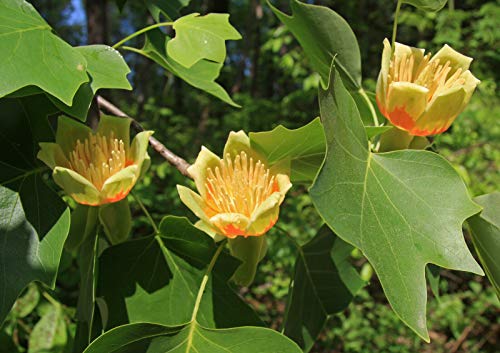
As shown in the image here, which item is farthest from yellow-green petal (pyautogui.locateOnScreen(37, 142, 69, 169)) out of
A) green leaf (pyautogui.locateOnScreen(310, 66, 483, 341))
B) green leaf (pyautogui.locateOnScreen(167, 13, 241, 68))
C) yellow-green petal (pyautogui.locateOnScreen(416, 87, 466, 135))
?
yellow-green petal (pyautogui.locateOnScreen(416, 87, 466, 135))

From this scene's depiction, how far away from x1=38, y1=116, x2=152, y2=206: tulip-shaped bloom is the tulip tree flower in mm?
72

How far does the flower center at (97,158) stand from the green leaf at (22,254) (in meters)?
0.08

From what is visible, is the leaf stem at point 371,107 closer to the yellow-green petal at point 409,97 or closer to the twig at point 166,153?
the yellow-green petal at point 409,97

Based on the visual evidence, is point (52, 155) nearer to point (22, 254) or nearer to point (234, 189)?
point (22, 254)

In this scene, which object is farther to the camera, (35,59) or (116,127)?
(116,127)

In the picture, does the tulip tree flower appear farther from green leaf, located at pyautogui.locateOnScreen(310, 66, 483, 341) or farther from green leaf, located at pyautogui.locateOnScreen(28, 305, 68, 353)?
green leaf, located at pyautogui.locateOnScreen(28, 305, 68, 353)

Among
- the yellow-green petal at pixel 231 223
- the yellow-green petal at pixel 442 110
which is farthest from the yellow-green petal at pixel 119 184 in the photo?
the yellow-green petal at pixel 442 110

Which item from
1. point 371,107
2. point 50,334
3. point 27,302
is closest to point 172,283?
point 371,107

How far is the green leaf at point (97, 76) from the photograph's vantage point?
55 centimetres

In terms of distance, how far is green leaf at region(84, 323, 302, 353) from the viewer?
51 centimetres

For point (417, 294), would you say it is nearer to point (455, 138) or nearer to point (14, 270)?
point (14, 270)

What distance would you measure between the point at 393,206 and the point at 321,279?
0.96 ft

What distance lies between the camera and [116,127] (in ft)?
2.17

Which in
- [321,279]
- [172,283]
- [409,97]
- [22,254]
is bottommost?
[321,279]
